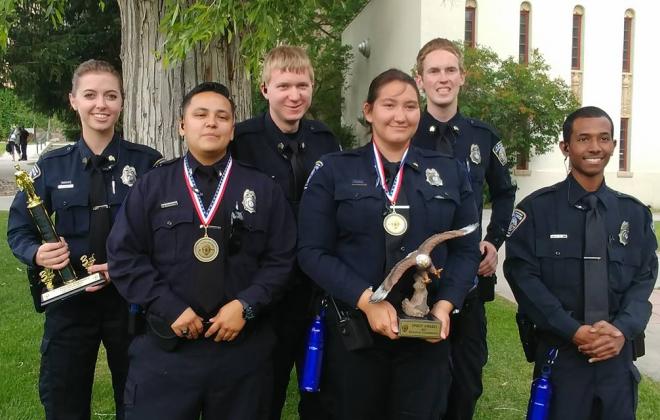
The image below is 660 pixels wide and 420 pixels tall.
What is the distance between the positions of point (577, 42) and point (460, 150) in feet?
60.3

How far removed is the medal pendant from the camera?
2.72m

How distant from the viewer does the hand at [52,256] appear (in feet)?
9.82

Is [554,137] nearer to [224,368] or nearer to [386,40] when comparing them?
[386,40]

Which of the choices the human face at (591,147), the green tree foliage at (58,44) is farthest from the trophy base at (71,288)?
the green tree foliage at (58,44)

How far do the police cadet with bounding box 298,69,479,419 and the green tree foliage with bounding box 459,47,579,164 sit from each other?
13147mm

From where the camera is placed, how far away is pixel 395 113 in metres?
2.83

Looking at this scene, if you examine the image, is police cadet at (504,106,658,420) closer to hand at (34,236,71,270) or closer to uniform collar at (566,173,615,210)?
uniform collar at (566,173,615,210)

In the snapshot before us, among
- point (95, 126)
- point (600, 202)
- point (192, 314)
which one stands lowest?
point (192, 314)

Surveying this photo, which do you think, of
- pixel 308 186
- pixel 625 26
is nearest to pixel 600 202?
pixel 308 186

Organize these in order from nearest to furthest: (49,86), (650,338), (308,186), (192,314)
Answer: (192,314), (308,186), (650,338), (49,86)

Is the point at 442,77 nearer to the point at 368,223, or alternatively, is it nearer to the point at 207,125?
the point at 368,223

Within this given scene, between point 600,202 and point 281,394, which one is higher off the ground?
point 600,202

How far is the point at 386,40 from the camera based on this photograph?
20.4m

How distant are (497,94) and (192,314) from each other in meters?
14.6
